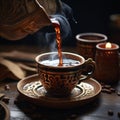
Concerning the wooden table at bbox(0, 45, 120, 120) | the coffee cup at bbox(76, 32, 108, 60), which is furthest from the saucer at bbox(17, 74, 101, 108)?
the coffee cup at bbox(76, 32, 108, 60)

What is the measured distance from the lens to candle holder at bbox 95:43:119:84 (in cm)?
126

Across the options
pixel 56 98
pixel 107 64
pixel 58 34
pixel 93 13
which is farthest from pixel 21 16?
pixel 93 13

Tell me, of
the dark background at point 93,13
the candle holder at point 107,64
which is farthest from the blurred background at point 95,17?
the candle holder at point 107,64

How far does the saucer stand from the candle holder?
72 millimetres

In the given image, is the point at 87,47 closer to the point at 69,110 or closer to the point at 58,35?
the point at 58,35

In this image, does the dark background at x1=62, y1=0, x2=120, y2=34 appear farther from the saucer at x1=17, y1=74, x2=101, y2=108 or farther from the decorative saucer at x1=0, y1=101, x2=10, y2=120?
the decorative saucer at x1=0, y1=101, x2=10, y2=120

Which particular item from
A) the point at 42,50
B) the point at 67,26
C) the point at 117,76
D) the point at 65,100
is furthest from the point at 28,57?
the point at 65,100

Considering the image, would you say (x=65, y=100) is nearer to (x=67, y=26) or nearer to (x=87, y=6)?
(x=67, y=26)

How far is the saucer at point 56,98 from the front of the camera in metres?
1.04

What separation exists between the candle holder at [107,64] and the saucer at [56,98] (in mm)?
72

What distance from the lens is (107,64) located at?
4.16 feet

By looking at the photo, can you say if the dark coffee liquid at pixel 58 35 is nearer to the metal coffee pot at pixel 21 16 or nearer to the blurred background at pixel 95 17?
the metal coffee pot at pixel 21 16

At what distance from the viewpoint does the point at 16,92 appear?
1.18m

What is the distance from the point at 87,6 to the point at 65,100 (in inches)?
40.8
